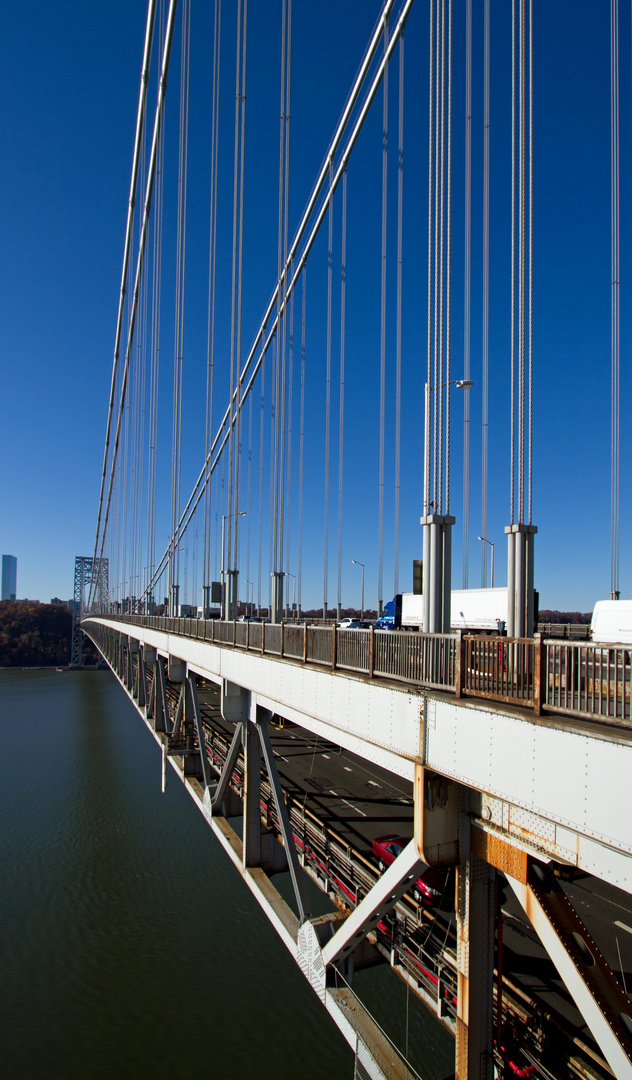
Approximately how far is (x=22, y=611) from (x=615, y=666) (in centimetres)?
11791

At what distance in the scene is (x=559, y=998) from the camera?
7238 mm

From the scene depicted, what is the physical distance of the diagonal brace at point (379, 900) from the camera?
15.7 feet

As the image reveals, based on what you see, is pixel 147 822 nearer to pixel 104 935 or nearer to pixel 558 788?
pixel 104 935

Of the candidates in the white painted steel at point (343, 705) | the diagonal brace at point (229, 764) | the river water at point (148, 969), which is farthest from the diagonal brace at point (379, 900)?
the diagonal brace at point (229, 764)

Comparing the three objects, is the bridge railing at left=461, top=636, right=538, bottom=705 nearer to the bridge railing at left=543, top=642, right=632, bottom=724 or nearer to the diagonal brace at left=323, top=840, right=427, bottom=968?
the bridge railing at left=543, top=642, right=632, bottom=724

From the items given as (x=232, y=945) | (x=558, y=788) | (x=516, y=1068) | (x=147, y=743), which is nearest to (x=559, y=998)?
(x=516, y=1068)

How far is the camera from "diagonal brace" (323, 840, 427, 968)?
4.79 meters

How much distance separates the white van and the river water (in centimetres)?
779

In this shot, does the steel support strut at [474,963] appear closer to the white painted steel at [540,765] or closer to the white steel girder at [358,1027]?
the white steel girder at [358,1027]

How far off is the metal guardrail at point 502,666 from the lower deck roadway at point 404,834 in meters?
2.77

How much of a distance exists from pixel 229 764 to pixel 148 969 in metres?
5.67

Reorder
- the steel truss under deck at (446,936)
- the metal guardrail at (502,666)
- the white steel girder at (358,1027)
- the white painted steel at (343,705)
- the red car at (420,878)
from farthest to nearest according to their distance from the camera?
1. the red car at (420,878)
2. the white steel girder at (358,1027)
3. the white painted steel at (343,705)
4. the steel truss under deck at (446,936)
5. the metal guardrail at (502,666)

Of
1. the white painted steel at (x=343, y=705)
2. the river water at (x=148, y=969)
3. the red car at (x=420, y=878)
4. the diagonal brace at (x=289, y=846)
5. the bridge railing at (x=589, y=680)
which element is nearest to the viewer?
the bridge railing at (x=589, y=680)

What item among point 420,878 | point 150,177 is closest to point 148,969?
point 420,878
